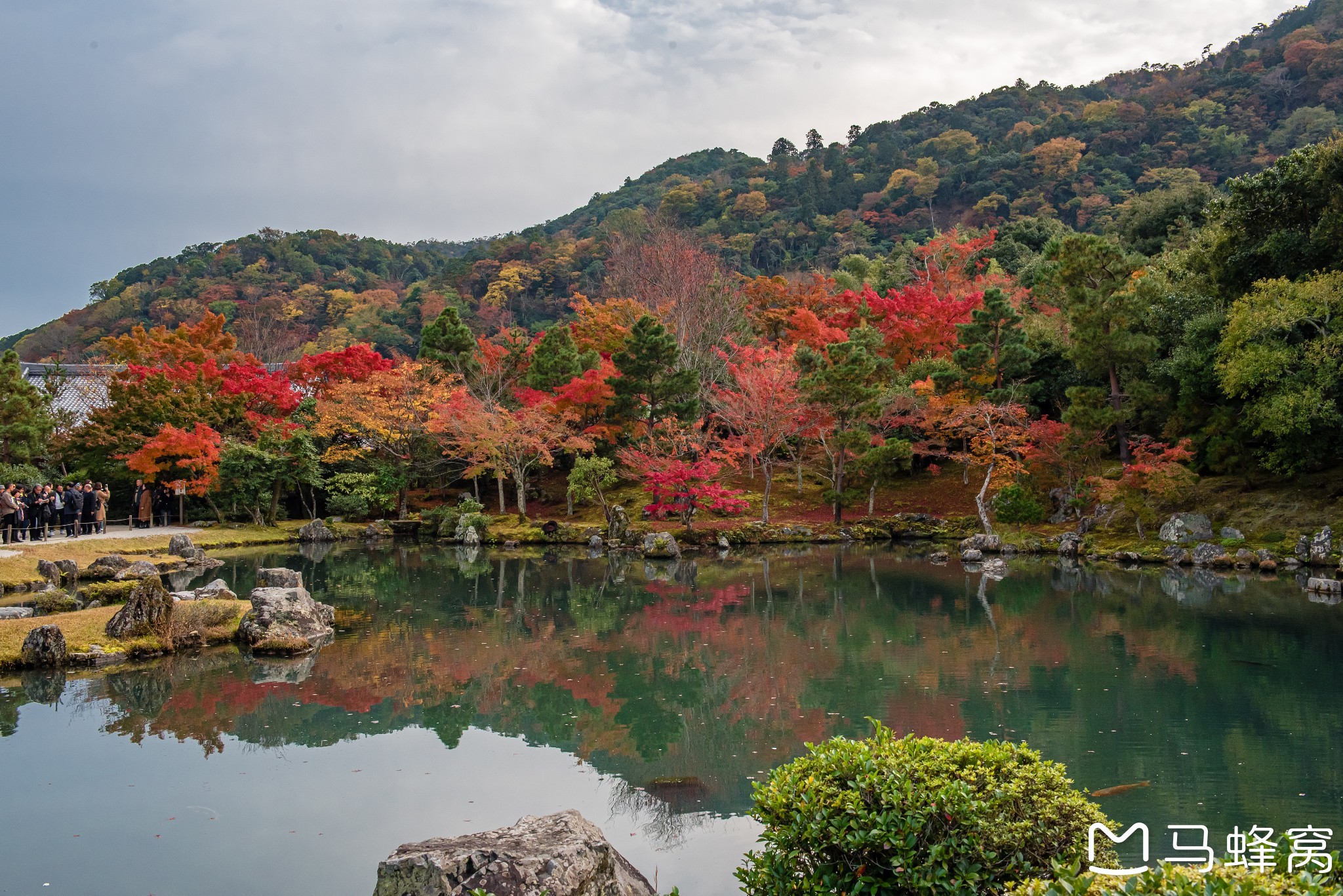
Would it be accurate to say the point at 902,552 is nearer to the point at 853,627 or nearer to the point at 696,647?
the point at 853,627

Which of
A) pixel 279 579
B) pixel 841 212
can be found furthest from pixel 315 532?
pixel 841 212

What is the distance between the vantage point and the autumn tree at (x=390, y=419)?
79.8ft

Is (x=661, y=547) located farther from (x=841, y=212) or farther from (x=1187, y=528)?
(x=841, y=212)

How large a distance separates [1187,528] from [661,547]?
10.6 metres

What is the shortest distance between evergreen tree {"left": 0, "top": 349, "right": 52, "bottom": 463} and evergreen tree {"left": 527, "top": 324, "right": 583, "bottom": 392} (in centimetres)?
1245

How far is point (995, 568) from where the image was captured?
16.4 metres

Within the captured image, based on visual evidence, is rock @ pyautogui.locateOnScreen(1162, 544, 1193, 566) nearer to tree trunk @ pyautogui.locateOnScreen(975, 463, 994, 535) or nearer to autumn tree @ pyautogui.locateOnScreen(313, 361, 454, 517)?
tree trunk @ pyautogui.locateOnScreen(975, 463, 994, 535)

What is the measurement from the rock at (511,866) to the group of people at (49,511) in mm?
17937

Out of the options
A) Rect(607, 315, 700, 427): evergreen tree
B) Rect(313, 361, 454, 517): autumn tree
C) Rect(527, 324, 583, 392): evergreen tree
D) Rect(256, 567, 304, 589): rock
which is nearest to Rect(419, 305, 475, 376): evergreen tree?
Rect(313, 361, 454, 517): autumn tree

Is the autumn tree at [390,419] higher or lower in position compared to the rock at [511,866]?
higher

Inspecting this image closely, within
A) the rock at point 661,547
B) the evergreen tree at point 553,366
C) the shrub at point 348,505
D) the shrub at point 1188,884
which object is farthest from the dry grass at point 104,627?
the evergreen tree at point 553,366

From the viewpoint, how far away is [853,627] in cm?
1110

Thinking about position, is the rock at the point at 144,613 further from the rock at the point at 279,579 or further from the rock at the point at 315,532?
the rock at the point at 315,532

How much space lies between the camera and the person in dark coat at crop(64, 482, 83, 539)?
62.4 feet
